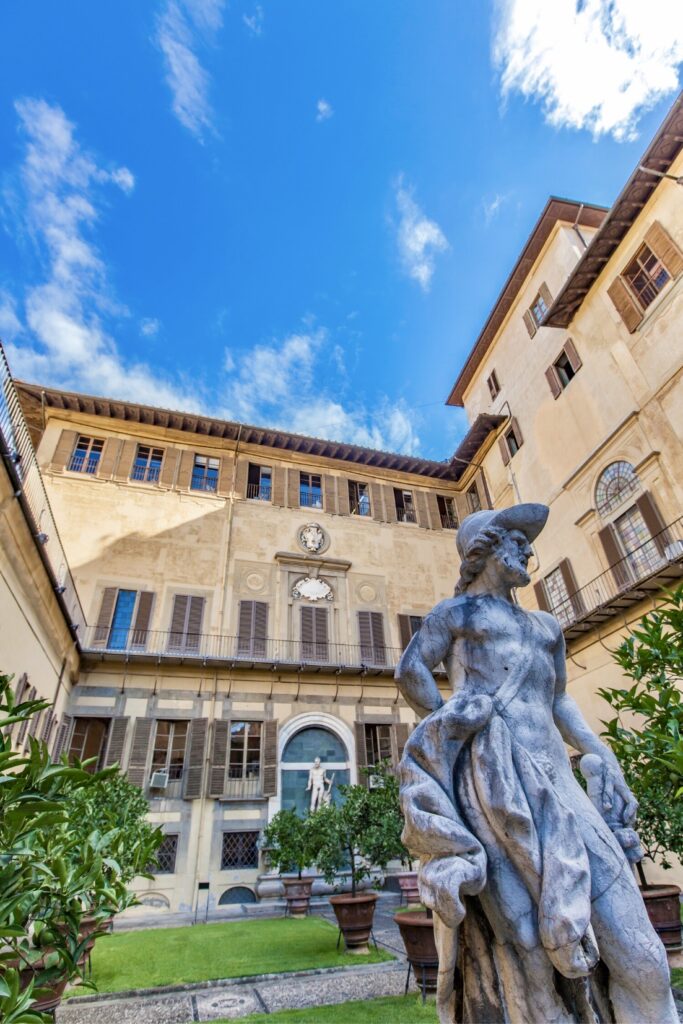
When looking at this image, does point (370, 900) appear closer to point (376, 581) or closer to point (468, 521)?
point (468, 521)

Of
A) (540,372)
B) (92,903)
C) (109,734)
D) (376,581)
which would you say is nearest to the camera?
(92,903)

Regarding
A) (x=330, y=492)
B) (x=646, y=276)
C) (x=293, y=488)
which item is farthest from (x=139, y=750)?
(x=646, y=276)

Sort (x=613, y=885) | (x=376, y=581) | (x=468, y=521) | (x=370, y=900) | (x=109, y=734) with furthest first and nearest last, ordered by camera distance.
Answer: (x=376, y=581) < (x=109, y=734) < (x=370, y=900) < (x=468, y=521) < (x=613, y=885)

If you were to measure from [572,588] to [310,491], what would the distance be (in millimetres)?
9407

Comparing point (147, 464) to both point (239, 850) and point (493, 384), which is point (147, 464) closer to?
point (239, 850)

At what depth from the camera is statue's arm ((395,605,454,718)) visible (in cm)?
223

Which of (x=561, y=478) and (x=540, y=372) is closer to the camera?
(x=561, y=478)

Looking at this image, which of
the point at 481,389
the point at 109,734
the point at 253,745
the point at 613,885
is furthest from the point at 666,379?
the point at 109,734

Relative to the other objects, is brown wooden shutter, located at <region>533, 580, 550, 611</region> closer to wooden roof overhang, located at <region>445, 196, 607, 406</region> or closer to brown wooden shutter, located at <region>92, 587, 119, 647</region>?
wooden roof overhang, located at <region>445, 196, 607, 406</region>

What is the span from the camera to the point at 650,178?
1182 centimetres

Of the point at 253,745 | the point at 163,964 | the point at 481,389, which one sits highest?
the point at 481,389

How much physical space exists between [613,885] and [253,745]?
45.4ft

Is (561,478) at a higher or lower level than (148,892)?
higher

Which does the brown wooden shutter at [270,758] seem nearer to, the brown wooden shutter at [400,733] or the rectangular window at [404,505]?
the brown wooden shutter at [400,733]
